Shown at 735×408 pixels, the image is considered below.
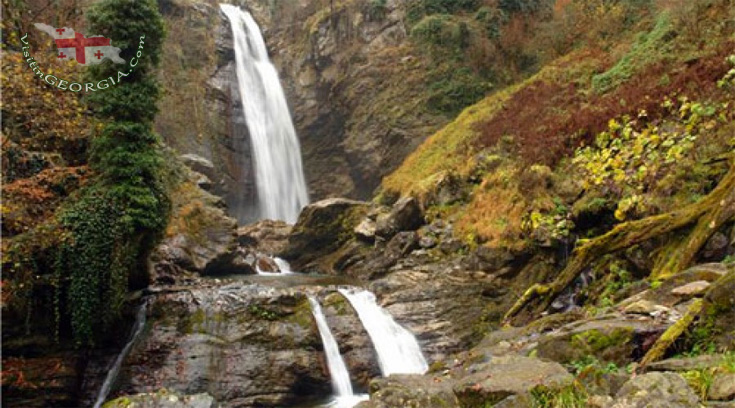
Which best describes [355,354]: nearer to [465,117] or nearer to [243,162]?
[465,117]

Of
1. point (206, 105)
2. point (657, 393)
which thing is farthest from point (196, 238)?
point (657, 393)

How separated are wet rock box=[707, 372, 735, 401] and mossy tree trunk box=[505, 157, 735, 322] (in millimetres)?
4383

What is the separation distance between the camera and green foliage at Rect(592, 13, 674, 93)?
53.8 feet

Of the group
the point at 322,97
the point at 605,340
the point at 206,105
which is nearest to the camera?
the point at 605,340

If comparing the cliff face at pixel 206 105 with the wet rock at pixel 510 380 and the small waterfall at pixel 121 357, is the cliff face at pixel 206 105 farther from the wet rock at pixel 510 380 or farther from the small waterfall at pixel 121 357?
the wet rock at pixel 510 380

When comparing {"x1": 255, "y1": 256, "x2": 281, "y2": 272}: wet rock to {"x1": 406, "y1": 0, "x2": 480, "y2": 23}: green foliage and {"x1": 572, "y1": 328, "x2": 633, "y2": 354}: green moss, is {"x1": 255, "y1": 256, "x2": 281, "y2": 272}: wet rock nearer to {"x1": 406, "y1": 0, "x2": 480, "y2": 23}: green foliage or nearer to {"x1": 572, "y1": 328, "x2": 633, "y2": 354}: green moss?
{"x1": 572, "y1": 328, "x2": 633, "y2": 354}: green moss

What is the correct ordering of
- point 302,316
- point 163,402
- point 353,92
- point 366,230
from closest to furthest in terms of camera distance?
point 163,402 < point 302,316 < point 366,230 < point 353,92

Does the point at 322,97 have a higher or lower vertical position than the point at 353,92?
higher

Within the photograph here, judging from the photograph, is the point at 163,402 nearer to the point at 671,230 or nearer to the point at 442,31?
the point at 671,230

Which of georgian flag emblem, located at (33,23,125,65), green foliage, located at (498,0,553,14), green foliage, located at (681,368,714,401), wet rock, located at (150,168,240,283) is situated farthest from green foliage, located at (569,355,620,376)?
green foliage, located at (498,0,553,14)

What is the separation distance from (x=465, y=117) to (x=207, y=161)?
46.5 ft

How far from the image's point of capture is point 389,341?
12.0 m

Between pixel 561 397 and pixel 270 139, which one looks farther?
pixel 270 139

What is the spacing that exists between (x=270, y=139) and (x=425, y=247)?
17914 mm
